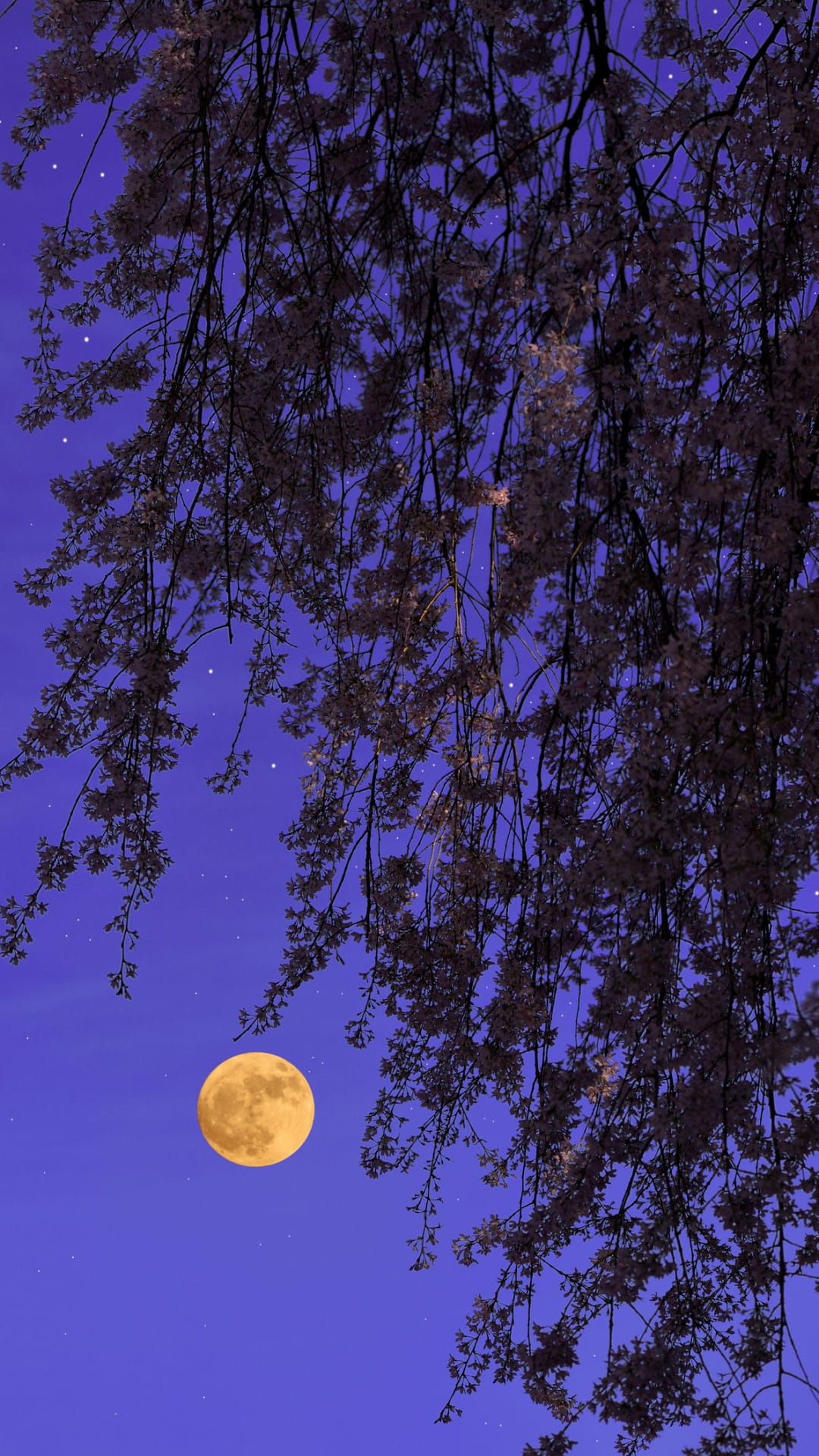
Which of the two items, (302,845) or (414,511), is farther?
(302,845)

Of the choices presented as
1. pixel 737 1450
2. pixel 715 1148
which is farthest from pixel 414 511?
pixel 737 1450

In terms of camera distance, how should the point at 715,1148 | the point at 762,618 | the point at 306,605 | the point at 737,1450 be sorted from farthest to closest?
the point at 306,605
the point at 715,1148
the point at 762,618
the point at 737,1450

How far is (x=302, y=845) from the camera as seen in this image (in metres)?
3.91

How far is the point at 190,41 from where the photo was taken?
2.93 meters

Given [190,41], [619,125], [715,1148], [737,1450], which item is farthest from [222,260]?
[737,1450]

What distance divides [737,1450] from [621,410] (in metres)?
2.26

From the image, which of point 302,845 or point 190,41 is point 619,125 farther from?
point 302,845

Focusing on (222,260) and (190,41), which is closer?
(190,41)

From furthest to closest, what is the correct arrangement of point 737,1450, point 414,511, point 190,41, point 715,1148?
point 414,511 → point 190,41 → point 715,1148 → point 737,1450

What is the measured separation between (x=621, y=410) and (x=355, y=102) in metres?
1.55

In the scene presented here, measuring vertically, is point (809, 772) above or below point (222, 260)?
below

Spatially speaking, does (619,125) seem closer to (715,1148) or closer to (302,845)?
(302,845)

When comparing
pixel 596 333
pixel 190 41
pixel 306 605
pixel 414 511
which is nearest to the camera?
pixel 190 41

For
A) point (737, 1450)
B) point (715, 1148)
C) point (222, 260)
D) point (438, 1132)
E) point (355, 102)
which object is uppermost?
point (355, 102)
